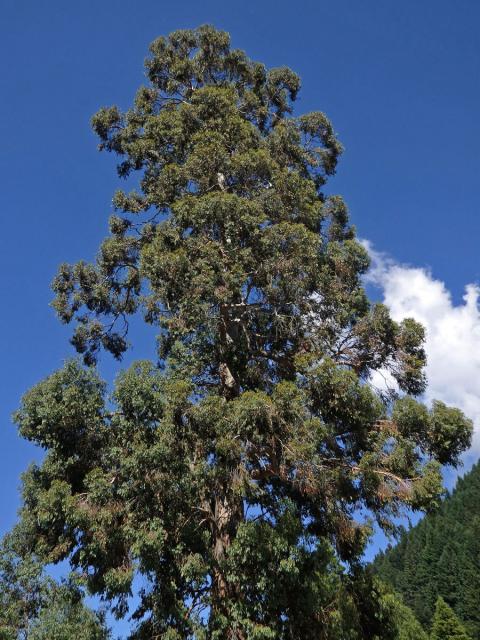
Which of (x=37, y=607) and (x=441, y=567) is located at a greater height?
(x=441, y=567)

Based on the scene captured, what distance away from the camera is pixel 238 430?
9.41m

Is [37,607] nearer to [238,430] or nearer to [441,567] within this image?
[238,430]

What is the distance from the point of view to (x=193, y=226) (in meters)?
12.3

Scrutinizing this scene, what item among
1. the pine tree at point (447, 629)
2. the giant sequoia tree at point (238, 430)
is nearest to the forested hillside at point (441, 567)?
the pine tree at point (447, 629)

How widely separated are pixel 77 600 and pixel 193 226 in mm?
7595

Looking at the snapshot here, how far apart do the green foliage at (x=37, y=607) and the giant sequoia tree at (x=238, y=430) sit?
2.23 feet

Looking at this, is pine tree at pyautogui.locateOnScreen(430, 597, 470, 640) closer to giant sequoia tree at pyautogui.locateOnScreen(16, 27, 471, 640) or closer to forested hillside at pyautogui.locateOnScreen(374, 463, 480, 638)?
forested hillside at pyautogui.locateOnScreen(374, 463, 480, 638)

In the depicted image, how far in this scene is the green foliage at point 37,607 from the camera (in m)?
9.52

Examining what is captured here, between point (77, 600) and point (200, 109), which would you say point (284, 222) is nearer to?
point (200, 109)

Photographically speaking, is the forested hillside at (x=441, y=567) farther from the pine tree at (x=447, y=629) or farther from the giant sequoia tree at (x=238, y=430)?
the giant sequoia tree at (x=238, y=430)

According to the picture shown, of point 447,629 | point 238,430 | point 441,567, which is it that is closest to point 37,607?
point 238,430

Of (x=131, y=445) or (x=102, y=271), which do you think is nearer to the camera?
(x=131, y=445)

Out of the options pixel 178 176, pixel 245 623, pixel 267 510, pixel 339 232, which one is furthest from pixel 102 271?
pixel 245 623

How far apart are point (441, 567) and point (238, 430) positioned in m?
65.0
